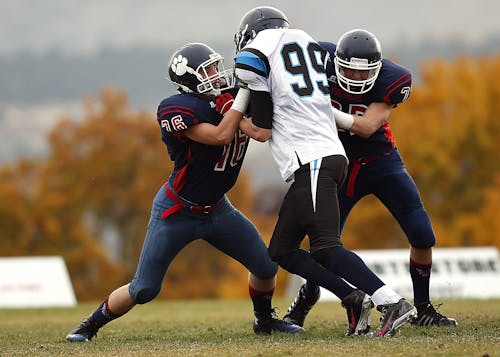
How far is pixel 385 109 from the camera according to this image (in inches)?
280

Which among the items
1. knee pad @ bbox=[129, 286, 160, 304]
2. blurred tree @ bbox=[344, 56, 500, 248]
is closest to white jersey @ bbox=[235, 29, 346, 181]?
knee pad @ bbox=[129, 286, 160, 304]

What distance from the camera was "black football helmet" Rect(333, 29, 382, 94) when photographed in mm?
6824

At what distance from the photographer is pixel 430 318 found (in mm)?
7645

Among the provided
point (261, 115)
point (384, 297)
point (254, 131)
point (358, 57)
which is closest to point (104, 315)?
point (254, 131)

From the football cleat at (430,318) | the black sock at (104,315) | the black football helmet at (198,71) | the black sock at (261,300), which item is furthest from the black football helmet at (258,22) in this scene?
the football cleat at (430,318)

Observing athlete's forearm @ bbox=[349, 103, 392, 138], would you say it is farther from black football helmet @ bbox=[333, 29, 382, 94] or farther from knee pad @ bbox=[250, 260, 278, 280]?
knee pad @ bbox=[250, 260, 278, 280]

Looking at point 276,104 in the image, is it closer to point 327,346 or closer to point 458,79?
point 327,346

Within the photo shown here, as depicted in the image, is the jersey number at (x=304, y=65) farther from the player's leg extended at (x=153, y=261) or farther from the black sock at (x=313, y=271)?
the player's leg extended at (x=153, y=261)

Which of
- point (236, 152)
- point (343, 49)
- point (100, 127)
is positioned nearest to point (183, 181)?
point (236, 152)

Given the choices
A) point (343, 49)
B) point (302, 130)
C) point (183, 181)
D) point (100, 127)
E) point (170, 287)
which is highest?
point (343, 49)

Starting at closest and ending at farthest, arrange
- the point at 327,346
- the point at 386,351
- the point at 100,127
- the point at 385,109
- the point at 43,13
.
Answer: the point at 386,351, the point at 327,346, the point at 385,109, the point at 100,127, the point at 43,13

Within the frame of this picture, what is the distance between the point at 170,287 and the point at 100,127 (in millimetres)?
7403

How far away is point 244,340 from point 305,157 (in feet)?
4.75

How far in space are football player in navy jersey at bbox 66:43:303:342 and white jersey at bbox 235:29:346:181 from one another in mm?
267
